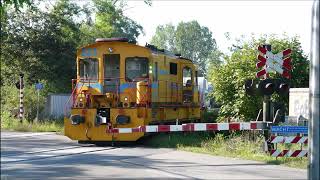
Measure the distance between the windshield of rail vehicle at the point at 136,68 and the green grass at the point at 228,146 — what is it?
2247 millimetres

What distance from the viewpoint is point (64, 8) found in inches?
1373

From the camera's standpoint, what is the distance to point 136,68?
1855 centimetres

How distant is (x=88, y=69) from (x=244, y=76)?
21.6ft

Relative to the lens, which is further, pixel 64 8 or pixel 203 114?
pixel 64 8

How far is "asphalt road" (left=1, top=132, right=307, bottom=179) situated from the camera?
1108 centimetres

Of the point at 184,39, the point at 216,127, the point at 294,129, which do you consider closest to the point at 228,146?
the point at 216,127

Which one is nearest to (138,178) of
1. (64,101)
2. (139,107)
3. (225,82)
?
(139,107)

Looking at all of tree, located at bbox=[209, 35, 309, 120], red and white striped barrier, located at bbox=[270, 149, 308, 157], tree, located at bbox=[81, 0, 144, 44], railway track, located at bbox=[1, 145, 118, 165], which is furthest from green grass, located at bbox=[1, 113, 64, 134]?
tree, located at bbox=[81, 0, 144, 44]

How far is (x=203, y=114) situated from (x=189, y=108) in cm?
342

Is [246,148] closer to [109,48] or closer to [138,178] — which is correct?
[138,178]

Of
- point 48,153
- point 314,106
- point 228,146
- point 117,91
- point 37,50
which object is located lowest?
point 48,153

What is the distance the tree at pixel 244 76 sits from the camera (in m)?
21.5

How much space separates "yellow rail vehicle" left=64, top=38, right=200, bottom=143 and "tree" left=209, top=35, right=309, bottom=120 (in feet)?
10.8

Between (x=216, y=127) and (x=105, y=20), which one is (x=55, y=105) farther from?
(x=105, y=20)
